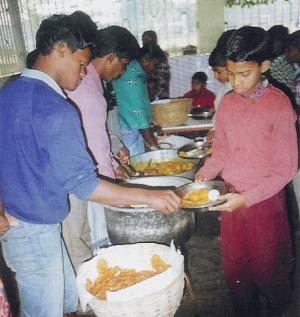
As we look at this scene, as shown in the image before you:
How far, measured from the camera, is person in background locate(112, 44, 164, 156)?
3.94 metres

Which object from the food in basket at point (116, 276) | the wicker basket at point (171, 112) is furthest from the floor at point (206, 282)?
the wicker basket at point (171, 112)

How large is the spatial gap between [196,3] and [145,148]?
473 centimetres

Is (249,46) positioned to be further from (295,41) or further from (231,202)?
(295,41)

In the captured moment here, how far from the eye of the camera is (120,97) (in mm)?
4035

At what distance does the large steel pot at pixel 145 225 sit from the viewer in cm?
257

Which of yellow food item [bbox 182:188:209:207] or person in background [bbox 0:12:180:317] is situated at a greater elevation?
person in background [bbox 0:12:180:317]

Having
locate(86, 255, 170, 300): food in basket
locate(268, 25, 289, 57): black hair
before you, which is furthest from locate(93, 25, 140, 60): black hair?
locate(268, 25, 289, 57): black hair

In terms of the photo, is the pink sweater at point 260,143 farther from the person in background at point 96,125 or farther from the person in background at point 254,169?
the person in background at point 96,125

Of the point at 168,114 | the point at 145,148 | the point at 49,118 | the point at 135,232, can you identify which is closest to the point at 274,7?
the point at 168,114

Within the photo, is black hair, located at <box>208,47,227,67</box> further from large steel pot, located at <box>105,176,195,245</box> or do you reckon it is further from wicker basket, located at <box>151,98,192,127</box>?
wicker basket, located at <box>151,98,192,127</box>

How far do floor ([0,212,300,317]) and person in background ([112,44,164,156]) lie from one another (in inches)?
45.9

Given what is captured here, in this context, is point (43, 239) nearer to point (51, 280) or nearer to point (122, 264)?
point (51, 280)

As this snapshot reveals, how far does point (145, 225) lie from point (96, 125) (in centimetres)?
80

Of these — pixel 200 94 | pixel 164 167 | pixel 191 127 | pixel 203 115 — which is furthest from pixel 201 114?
pixel 164 167
